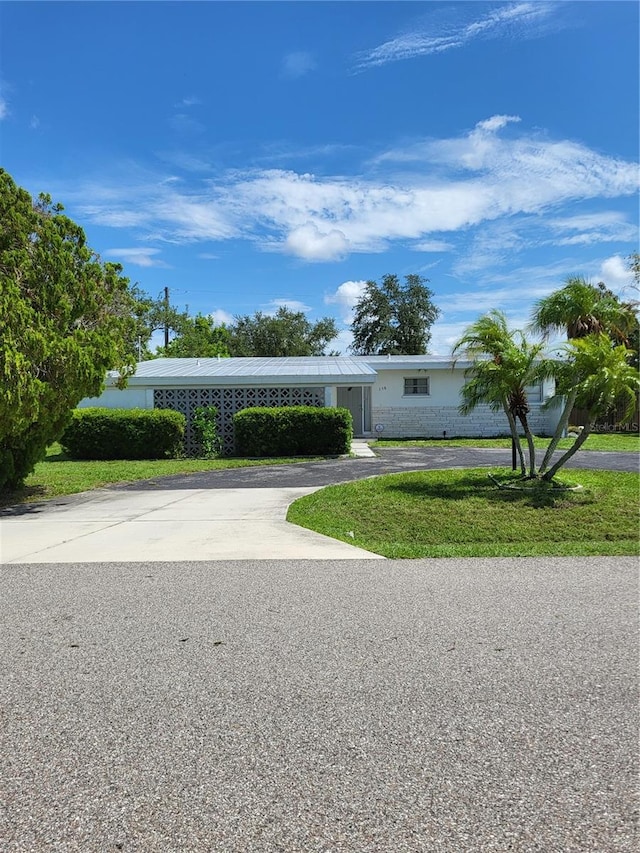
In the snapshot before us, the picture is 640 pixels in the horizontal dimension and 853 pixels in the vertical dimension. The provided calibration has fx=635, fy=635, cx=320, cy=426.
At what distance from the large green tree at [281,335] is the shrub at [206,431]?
27074 mm

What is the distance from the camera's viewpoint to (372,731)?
3125 mm

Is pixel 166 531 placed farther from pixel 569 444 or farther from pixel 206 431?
pixel 569 444

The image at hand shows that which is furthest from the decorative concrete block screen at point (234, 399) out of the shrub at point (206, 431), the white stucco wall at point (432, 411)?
the white stucco wall at point (432, 411)

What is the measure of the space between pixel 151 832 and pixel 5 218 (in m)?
10.4

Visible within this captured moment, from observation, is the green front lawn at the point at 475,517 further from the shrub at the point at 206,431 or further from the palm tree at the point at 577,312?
the shrub at the point at 206,431

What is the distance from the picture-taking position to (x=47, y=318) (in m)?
10.2

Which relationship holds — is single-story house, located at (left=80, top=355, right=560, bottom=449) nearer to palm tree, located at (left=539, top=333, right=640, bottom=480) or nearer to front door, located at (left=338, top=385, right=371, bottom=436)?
front door, located at (left=338, top=385, right=371, bottom=436)

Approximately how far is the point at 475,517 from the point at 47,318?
7346mm

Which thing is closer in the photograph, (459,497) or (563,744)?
(563,744)

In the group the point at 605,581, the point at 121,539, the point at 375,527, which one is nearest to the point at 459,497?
the point at 375,527

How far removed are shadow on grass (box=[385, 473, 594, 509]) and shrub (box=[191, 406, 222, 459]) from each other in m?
8.90

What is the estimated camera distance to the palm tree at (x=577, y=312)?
10.8m

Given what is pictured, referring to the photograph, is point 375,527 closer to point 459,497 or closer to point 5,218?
point 459,497

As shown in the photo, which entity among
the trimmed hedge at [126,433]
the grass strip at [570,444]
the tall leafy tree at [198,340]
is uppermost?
the tall leafy tree at [198,340]
